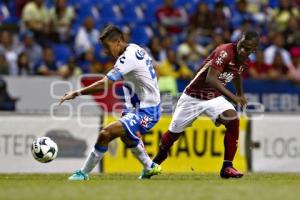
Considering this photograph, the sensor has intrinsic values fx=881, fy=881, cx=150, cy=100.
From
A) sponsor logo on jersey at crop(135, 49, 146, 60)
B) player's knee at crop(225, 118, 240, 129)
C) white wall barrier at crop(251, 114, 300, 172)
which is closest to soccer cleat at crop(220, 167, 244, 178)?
player's knee at crop(225, 118, 240, 129)

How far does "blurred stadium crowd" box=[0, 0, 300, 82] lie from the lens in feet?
65.8

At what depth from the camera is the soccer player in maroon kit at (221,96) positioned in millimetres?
12328

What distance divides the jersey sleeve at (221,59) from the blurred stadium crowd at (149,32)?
7082 millimetres

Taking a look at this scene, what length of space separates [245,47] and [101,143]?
7.98 ft

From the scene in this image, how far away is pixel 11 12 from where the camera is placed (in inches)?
870

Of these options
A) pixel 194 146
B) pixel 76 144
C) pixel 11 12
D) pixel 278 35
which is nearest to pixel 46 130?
pixel 76 144

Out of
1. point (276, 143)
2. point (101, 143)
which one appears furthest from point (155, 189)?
point (276, 143)

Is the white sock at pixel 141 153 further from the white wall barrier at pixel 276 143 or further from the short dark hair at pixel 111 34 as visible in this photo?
the white wall barrier at pixel 276 143

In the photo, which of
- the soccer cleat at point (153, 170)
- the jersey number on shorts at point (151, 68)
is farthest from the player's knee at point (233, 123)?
the jersey number on shorts at point (151, 68)

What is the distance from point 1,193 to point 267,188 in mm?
3163

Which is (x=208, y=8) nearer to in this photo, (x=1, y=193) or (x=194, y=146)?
(x=194, y=146)

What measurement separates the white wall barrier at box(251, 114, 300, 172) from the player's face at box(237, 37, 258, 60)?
5.10 meters

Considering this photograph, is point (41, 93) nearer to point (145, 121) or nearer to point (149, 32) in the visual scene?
point (149, 32)

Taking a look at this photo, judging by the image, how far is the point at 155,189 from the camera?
10312mm
